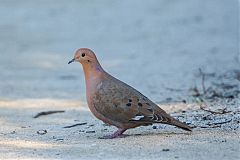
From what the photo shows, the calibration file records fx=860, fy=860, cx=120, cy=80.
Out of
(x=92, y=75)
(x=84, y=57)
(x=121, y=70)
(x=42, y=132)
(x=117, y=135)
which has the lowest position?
(x=117, y=135)

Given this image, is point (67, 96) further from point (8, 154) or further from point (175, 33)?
point (175, 33)

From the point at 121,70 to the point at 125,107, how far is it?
5.47 metres

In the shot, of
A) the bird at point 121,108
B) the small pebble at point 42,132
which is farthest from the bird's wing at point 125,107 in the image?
the small pebble at point 42,132

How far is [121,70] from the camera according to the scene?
12875 millimetres

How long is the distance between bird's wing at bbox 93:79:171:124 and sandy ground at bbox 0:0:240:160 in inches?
6.7

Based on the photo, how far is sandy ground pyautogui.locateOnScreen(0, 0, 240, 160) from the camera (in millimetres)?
7078

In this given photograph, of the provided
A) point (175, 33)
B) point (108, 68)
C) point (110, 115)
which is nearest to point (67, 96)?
point (108, 68)

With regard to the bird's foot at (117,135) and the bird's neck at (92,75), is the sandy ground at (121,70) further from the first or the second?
the bird's neck at (92,75)

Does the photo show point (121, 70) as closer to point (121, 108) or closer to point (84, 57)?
point (84, 57)

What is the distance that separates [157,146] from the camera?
22.7ft

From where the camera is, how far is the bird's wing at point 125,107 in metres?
7.37

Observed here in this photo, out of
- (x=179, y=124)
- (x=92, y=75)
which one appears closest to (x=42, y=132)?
(x=92, y=75)

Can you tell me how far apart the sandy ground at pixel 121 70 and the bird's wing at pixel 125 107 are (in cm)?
17

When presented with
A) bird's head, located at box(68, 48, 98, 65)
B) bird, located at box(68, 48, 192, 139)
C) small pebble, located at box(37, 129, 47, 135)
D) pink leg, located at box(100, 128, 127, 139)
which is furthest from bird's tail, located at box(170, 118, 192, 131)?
small pebble, located at box(37, 129, 47, 135)
